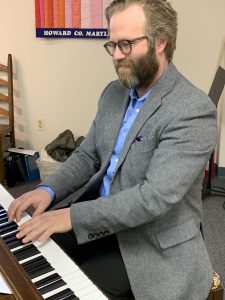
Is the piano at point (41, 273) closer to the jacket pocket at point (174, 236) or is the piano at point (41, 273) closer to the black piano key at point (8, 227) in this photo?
the black piano key at point (8, 227)

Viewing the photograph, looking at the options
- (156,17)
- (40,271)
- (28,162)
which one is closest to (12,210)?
(40,271)

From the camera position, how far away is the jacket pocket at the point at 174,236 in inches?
45.1

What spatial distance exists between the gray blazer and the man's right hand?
19 cm

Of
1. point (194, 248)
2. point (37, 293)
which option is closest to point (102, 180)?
point (194, 248)

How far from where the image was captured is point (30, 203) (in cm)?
127

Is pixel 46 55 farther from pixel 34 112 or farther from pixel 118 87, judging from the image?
pixel 118 87

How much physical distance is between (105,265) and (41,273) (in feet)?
1.03

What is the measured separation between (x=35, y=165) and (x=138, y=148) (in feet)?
7.54

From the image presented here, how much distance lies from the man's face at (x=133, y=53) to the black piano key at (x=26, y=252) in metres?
0.58

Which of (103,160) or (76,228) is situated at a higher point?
(103,160)

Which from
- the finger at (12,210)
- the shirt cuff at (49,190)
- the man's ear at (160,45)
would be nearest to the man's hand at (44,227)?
the finger at (12,210)

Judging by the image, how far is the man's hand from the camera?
3.47 ft

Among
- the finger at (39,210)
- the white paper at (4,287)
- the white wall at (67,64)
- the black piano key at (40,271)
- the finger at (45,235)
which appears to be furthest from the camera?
the white wall at (67,64)

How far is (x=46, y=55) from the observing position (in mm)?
3320
